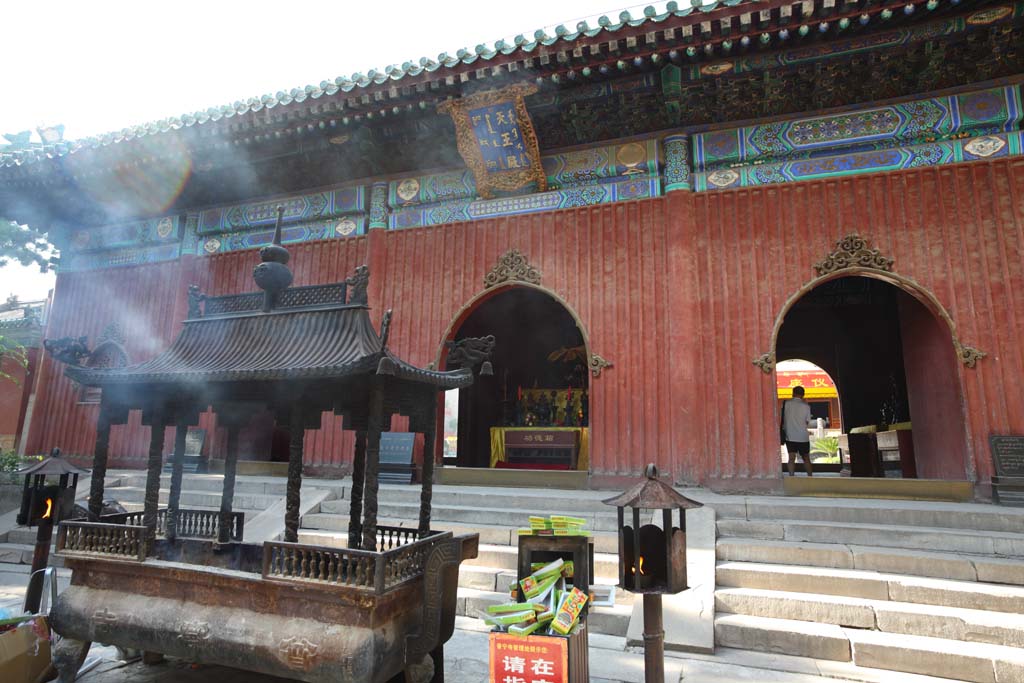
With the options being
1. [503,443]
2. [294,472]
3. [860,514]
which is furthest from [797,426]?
[294,472]

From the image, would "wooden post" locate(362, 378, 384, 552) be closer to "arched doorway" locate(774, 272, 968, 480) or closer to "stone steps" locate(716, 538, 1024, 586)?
"stone steps" locate(716, 538, 1024, 586)

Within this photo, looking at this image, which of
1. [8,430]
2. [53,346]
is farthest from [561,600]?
[8,430]

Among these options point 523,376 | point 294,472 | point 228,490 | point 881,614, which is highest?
point 523,376

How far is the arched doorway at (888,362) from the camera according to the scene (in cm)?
707

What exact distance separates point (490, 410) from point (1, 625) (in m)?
10.3

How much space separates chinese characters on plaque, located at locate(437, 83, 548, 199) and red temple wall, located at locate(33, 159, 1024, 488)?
58cm

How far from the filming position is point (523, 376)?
13805mm

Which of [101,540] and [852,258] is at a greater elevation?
[852,258]

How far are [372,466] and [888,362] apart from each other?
1272 cm

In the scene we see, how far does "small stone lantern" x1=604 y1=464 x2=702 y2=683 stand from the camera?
3.10m

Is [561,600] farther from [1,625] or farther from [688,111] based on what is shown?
[688,111]

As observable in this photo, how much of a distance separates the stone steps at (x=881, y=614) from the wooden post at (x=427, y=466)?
7.74ft

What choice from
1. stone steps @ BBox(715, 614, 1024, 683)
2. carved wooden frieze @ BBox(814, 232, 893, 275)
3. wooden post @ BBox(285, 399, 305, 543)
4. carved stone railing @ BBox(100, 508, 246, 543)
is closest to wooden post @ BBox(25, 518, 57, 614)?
carved stone railing @ BBox(100, 508, 246, 543)

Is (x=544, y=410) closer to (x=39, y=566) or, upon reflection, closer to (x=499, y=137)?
(x=499, y=137)
